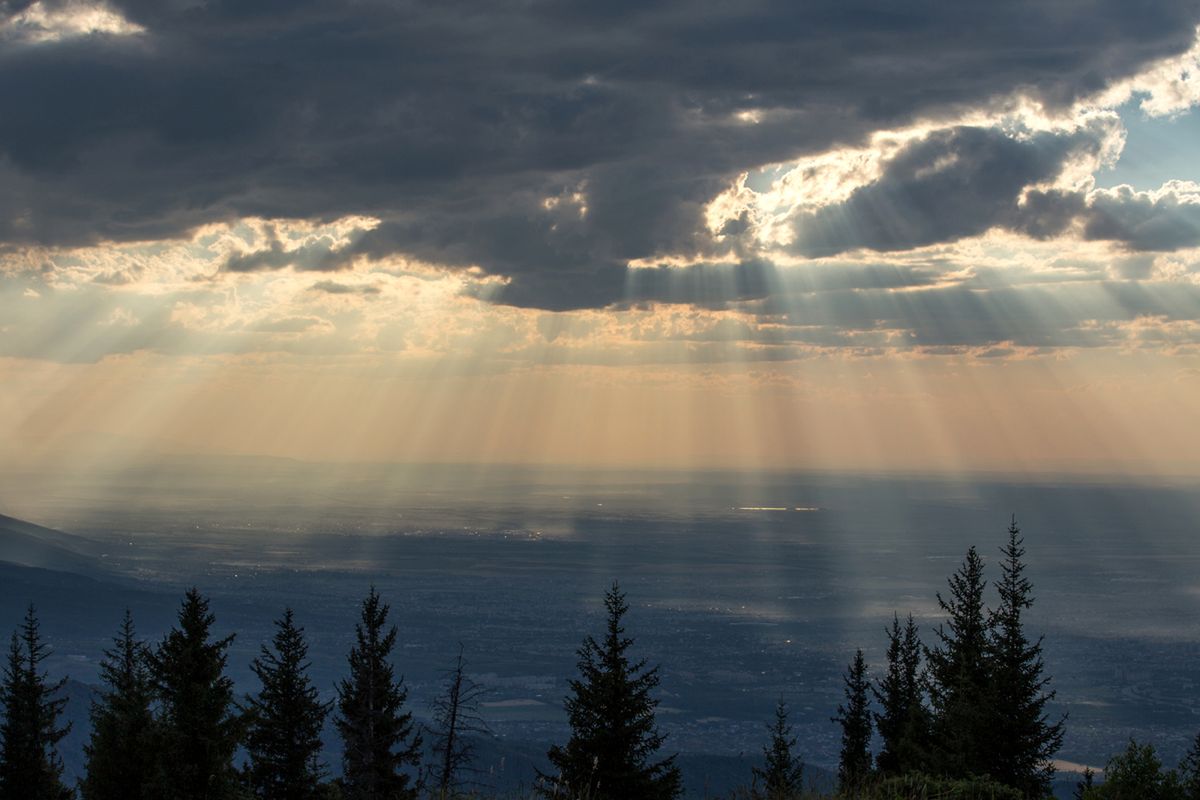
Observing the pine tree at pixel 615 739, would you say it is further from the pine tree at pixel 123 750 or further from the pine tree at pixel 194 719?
the pine tree at pixel 123 750

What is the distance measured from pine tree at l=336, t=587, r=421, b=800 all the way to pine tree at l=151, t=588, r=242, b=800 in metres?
2.57

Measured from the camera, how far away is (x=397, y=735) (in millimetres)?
28547

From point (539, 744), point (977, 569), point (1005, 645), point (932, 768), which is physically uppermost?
point (977, 569)

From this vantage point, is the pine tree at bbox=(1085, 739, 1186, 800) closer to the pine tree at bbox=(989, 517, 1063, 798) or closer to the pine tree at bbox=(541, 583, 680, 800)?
the pine tree at bbox=(541, 583, 680, 800)

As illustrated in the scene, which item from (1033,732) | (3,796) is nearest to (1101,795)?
(1033,732)

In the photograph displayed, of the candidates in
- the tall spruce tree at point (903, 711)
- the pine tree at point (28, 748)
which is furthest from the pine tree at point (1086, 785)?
the pine tree at point (28, 748)

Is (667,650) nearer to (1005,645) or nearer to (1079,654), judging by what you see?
(1079,654)

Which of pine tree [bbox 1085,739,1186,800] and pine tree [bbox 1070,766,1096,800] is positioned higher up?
pine tree [bbox 1085,739,1186,800]

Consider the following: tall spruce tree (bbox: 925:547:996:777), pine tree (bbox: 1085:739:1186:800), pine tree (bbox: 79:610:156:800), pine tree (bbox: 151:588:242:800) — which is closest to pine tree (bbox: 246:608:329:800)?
pine tree (bbox: 151:588:242:800)

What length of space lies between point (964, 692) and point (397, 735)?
14.4 m

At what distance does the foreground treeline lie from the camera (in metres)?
15.5

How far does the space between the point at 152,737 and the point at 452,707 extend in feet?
29.5

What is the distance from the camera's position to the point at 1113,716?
135m

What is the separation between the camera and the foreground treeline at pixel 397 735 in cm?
1545
